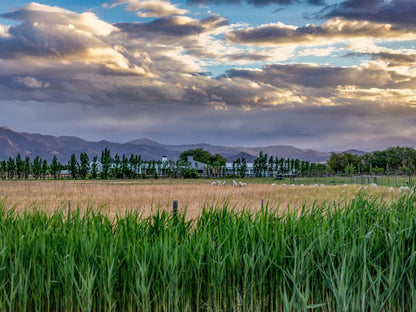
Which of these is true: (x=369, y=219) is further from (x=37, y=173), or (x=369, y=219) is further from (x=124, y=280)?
(x=37, y=173)

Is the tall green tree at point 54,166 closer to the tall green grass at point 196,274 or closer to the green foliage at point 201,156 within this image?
the green foliage at point 201,156

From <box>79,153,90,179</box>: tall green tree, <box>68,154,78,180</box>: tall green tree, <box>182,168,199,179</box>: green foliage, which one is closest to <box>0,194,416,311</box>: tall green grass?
<box>182,168,199,179</box>: green foliage

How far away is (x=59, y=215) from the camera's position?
851 centimetres

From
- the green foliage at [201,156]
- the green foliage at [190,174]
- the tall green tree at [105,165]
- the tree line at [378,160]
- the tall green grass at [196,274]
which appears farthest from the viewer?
the green foliage at [201,156]

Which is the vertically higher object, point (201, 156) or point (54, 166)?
point (201, 156)

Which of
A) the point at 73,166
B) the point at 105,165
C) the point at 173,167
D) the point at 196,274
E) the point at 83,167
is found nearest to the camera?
the point at 196,274

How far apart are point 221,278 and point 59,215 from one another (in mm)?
3891

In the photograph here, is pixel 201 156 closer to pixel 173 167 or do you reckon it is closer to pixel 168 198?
pixel 173 167

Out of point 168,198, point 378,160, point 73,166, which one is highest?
point 378,160

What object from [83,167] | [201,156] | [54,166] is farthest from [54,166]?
[201,156]

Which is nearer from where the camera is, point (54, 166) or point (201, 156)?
point (54, 166)

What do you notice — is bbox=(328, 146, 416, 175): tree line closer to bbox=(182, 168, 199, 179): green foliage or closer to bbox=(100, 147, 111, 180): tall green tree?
bbox=(182, 168, 199, 179): green foliage

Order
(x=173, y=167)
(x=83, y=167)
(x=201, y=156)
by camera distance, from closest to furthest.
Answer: (x=83, y=167) < (x=173, y=167) < (x=201, y=156)

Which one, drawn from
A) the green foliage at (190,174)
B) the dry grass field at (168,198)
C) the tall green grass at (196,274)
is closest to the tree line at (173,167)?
the green foliage at (190,174)
